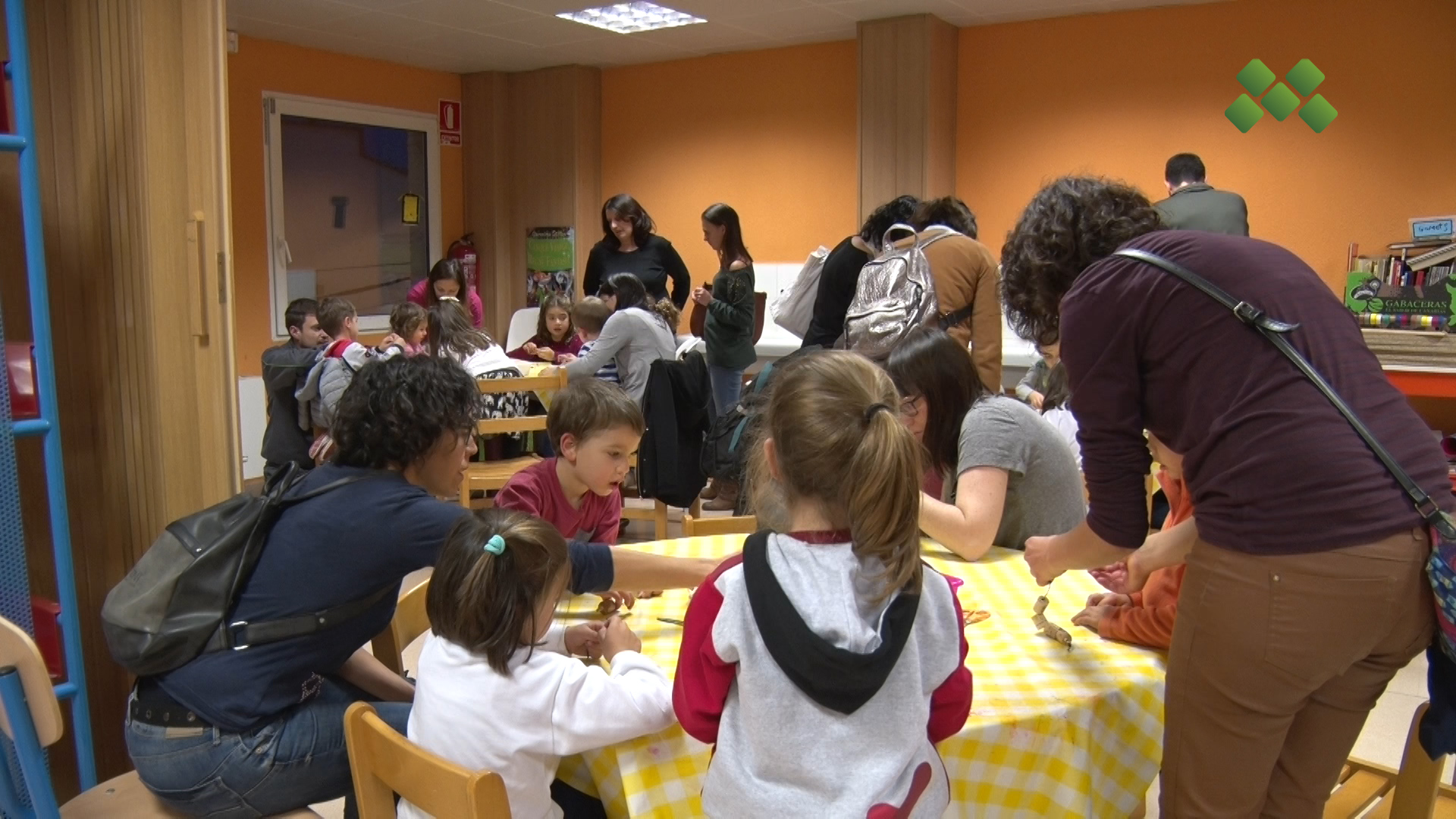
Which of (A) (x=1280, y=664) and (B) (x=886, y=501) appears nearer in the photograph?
(B) (x=886, y=501)

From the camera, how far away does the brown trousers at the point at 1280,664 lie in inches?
52.2

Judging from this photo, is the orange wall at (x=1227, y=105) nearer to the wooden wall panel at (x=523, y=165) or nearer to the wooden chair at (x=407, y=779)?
the wooden wall panel at (x=523, y=165)

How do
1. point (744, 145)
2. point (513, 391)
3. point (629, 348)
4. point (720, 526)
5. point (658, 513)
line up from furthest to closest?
point (744, 145) → point (629, 348) → point (513, 391) → point (658, 513) → point (720, 526)

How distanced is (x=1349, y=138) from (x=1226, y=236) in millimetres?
5081

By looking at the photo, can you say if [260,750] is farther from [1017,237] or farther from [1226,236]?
[1226,236]

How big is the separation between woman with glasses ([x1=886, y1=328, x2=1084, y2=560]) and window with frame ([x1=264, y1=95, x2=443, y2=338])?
6.14m

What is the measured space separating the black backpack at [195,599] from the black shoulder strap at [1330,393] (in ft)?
4.38

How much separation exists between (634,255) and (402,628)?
4.33m

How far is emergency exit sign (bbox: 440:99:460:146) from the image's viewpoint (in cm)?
839

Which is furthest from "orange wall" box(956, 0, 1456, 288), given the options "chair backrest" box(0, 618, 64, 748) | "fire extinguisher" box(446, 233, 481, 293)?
"chair backrest" box(0, 618, 64, 748)

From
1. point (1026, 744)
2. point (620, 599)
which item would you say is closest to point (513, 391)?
point (620, 599)

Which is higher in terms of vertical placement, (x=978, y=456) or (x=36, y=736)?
(x=978, y=456)

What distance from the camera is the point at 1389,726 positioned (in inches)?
123

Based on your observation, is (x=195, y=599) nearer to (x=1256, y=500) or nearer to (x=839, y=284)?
(x=1256, y=500)
